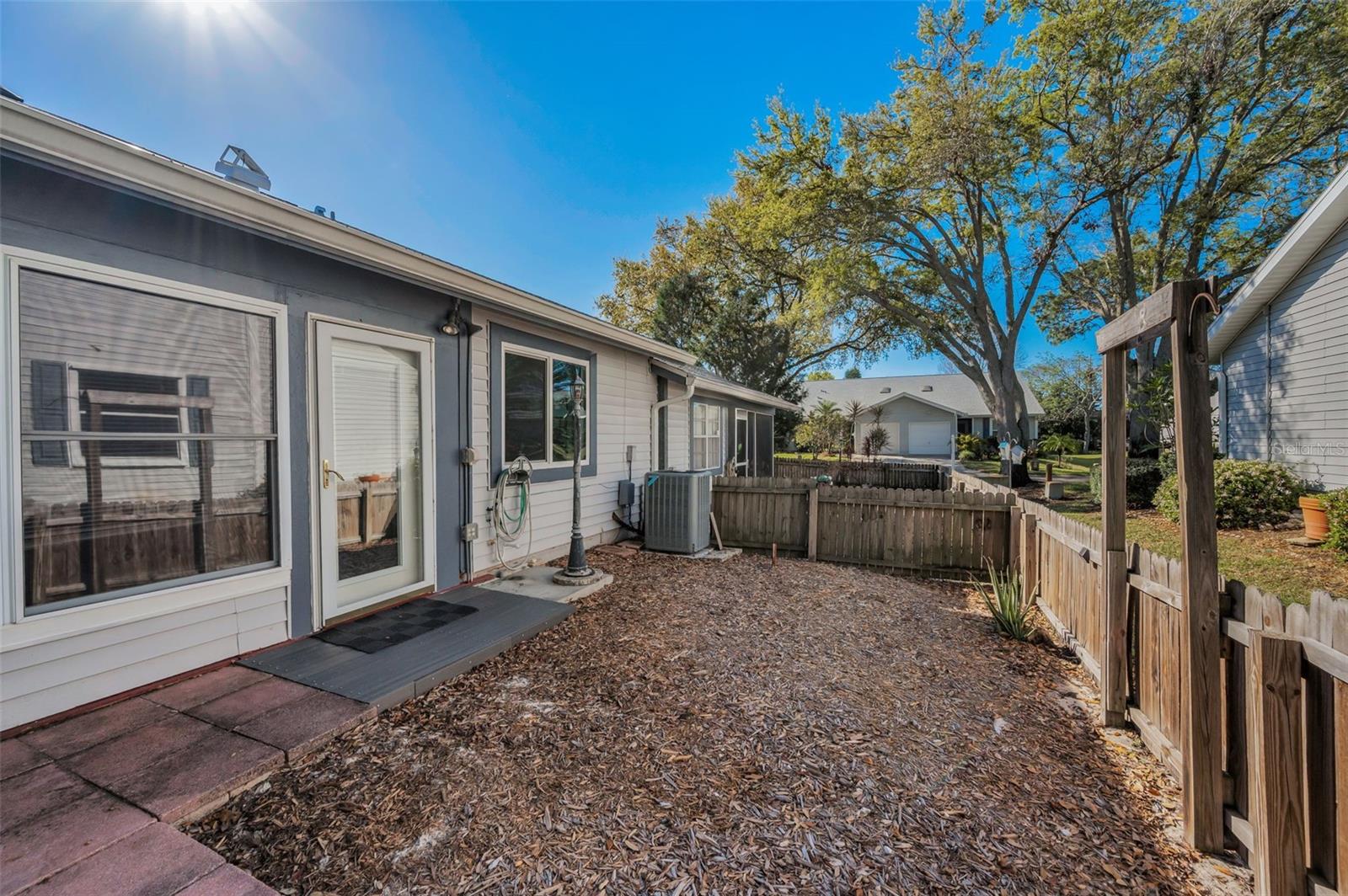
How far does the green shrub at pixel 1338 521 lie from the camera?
228 inches

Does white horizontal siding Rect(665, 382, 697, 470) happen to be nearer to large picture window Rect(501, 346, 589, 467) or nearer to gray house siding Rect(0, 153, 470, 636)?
large picture window Rect(501, 346, 589, 467)

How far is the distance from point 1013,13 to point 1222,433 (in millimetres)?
11611

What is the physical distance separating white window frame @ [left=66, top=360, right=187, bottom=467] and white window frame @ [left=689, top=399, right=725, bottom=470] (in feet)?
23.3

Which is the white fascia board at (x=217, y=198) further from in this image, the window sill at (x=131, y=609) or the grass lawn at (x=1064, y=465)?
the grass lawn at (x=1064, y=465)

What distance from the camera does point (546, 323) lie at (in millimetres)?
5398

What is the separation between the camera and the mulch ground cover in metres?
1.80

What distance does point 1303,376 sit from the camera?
8.16 metres

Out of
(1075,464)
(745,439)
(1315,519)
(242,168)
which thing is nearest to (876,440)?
(1075,464)

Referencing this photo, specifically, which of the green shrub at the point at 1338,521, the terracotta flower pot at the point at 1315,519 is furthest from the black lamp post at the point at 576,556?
Answer: the terracotta flower pot at the point at 1315,519

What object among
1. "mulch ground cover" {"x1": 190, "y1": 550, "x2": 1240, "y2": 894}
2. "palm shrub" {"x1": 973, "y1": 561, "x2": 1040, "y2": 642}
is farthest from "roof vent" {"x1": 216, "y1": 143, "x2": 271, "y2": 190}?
"palm shrub" {"x1": 973, "y1": 561, "x2": 1040, "y2": 642}

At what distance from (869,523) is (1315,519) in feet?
18.3

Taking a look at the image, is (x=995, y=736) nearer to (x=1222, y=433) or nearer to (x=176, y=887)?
(x=176, y=887)

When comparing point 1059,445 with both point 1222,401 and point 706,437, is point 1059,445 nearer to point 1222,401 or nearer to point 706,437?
point 1222,401

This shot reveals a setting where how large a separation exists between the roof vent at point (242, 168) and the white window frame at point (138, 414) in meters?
1.43
